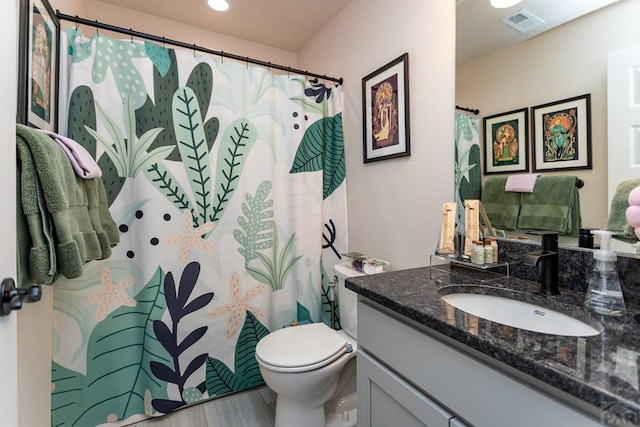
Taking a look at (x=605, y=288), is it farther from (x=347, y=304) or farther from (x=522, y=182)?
(x=347, y=304)

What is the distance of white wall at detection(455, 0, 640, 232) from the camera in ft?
2.76

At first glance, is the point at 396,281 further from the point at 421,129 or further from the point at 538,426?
the point at 421,129

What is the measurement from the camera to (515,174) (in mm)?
1095

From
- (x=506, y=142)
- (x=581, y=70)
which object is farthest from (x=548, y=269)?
(x=581, y=70)

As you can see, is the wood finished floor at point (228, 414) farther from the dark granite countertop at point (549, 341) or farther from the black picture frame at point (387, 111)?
the black picture frame at point (387, 111)

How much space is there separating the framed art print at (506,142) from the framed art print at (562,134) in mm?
35

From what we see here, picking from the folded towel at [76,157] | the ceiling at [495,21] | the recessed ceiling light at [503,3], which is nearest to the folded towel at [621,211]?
the ceiling at [495,21]

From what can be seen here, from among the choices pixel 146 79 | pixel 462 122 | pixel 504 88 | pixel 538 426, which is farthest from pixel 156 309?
pixel 504 88

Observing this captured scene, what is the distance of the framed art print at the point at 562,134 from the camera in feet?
2.94

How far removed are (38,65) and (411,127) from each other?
1584 millimetres

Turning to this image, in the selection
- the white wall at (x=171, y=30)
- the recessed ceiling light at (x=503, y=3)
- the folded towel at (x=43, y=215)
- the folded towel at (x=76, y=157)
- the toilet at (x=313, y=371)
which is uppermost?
the white wall at (x=171, y=30)

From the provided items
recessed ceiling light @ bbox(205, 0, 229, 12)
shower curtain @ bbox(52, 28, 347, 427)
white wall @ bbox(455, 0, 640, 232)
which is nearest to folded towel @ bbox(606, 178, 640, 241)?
white wall @ bbox(455, 0, 640, 232)

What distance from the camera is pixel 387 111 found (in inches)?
64.4

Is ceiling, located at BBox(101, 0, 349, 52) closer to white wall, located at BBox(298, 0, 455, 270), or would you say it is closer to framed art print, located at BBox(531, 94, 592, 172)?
white wall, located at BBox(298, 0, 455, 270)
